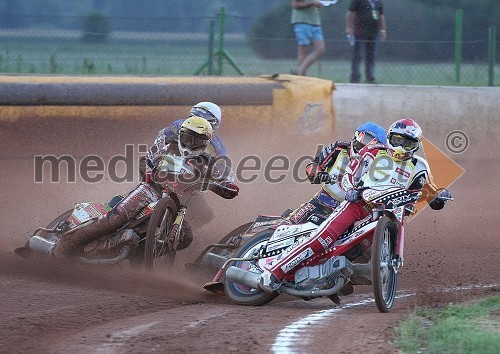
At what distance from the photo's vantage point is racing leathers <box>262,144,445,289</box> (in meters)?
8.93

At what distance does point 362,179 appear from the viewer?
909cm

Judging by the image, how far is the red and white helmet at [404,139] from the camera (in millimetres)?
9078

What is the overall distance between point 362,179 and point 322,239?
0.65 m

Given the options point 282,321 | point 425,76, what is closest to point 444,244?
point 425,76

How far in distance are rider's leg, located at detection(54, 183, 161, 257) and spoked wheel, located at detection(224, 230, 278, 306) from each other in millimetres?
1294

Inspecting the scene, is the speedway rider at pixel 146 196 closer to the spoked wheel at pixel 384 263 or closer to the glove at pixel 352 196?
the glove at pixel 352 196

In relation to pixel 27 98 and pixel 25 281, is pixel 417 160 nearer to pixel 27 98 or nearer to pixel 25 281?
pixel 25 281

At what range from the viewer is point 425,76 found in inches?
605

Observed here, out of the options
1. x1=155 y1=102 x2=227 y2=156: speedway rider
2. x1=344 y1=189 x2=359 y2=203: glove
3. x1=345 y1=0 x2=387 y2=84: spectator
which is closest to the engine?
x1=344 y1=189 x2=359 y2=203: glove

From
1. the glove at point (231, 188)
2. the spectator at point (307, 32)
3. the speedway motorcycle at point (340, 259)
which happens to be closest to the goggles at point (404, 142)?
the speedway motorcycle at point (340, 259)

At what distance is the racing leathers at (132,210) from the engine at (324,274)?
168 centimetres

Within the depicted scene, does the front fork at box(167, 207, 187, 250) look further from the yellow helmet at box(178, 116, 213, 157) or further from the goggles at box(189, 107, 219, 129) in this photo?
the goggles at box(189, 107, 219, 129)

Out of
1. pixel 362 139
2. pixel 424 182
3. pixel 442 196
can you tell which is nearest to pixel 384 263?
pixel 424 182

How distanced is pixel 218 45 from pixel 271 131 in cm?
170
